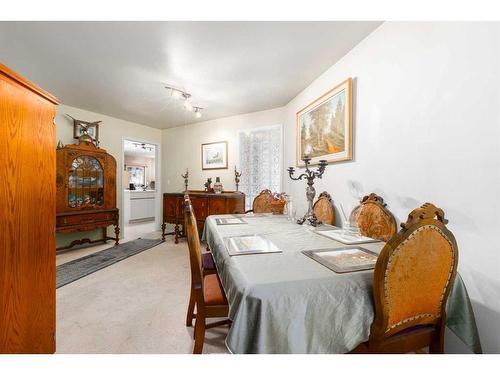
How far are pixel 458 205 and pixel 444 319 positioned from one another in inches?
25.4

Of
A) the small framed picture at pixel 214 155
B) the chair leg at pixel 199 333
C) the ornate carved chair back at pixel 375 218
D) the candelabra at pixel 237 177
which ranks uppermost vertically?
the small framed picture at pixel 214 155

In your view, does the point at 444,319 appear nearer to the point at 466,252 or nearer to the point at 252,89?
the point at 466,252

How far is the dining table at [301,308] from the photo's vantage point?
0.82 m

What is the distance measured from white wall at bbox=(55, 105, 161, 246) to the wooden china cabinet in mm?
251

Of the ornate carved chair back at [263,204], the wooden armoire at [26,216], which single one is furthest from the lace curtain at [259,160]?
the wooden armoire at [26,216]

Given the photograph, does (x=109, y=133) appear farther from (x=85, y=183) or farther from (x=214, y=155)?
(x=214, y=155)

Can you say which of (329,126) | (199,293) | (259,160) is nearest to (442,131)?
(329,126)

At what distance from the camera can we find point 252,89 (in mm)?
3045

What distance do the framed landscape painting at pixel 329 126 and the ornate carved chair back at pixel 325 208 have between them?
1.39 ft

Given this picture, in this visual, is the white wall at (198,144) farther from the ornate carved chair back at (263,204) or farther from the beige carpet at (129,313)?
the beige carpet at (129,313)

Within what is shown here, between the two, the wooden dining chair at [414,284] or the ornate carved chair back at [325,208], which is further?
the ornate carved chair back at [325,208]

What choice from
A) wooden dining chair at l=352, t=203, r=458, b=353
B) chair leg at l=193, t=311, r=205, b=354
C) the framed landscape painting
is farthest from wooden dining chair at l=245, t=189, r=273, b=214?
wooden dining chair at l=352, t=203, r=458, b=353

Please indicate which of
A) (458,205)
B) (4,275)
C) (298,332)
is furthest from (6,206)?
(458,205)

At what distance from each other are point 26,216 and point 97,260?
2439 mm
